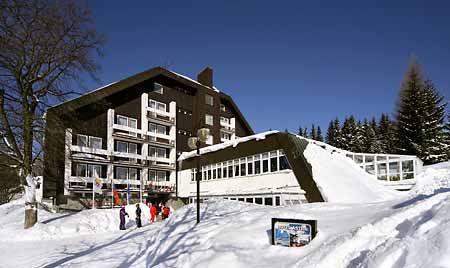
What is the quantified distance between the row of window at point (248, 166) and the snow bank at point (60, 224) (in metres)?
6.61

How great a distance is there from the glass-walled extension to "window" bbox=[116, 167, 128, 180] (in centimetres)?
2129

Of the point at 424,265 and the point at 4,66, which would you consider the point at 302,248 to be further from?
the point at 4,66

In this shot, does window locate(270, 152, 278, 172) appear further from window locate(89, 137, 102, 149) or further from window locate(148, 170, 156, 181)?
window locate(89, 137, 102, 149)

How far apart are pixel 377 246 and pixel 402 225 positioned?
2.72 ft

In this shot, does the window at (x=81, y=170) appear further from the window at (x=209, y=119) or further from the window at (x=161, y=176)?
the window at (x=209, y=119)

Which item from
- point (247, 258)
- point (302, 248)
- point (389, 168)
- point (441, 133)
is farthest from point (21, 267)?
point (441, 133)

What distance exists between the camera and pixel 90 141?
101ft

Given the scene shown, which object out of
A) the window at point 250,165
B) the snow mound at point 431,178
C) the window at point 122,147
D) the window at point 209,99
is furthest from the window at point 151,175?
the snow mound at point 431,178

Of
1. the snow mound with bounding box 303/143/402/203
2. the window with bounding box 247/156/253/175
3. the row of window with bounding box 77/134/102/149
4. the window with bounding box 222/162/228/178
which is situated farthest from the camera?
the row of window with bounding box 77/134/102/149

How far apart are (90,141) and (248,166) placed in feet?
51.4

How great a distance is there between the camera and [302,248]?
727 cm

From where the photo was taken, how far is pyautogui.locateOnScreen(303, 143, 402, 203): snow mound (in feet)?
58.7

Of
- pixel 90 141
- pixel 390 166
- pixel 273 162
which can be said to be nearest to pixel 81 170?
pixel 90 141

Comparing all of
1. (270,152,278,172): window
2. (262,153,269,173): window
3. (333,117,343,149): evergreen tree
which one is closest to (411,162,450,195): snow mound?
(270,152,278,172): window
